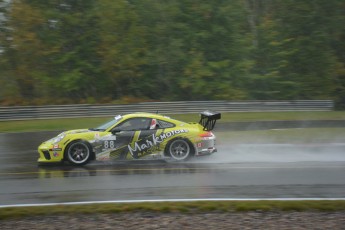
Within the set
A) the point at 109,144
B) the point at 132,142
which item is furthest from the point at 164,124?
the point at 109,144

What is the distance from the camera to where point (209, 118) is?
12656mm

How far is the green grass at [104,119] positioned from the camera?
72.5ft

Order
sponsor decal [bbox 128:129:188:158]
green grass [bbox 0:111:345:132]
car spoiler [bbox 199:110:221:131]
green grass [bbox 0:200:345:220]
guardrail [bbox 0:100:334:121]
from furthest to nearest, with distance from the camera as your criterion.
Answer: guardrail [bbox 0:100:334:121], green grass [bbox 0:111:345:132], car spoiler [bbox 199:110:221:131], sponsor decal [bbox 128:129:188:158], green grass [bbox 0:200:345:220]

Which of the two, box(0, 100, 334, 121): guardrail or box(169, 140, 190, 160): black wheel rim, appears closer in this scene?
box(169, 140, 190, 160): black wheel rim

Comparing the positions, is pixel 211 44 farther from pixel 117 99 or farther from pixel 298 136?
pixel 298 136

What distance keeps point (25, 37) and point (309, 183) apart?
24.3 m

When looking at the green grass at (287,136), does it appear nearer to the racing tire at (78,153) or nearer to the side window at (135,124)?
the side window at (135,124)

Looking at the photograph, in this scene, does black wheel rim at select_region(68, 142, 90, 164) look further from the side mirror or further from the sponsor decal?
the sponsor decal

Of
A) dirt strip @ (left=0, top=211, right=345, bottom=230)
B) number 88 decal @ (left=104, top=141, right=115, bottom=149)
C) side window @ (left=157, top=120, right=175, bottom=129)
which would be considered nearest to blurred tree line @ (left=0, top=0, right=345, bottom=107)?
side window @ (left=157, top=120, right=175, bottom=129)

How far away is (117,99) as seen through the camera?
1234 inches

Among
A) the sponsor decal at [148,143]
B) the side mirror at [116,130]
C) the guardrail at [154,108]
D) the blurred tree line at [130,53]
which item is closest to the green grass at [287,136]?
the sponsor decal at [148,143]

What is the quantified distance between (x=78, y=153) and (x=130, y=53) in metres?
18.9

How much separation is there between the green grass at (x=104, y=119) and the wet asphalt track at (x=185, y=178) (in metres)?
8.08

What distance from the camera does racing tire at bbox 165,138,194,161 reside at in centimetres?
1227
